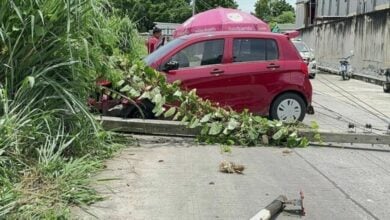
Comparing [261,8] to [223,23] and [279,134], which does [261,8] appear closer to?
[223,23]

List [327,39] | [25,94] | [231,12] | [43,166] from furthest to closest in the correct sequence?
[327,39], [231,12], [25,94], [43,166]

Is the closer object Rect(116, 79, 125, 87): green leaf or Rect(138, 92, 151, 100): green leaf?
Rect(116, 79, 125, 87): green leaf

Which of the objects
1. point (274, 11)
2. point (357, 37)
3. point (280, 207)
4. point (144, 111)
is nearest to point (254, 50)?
point (144, 111)

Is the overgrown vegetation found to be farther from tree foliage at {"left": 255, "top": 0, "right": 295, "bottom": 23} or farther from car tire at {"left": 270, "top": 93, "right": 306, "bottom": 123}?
car tire at {"left": 270, "top": 93, "right": 306, "bottom": 123}

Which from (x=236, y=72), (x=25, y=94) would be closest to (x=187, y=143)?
(x=236, y=72)

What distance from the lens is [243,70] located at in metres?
10.4

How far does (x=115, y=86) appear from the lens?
813 centimetres

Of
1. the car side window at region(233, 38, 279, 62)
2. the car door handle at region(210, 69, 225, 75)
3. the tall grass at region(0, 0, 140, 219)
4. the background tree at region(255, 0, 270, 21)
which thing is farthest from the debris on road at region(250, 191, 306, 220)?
the background tree at region(255, 0, 270, 21)

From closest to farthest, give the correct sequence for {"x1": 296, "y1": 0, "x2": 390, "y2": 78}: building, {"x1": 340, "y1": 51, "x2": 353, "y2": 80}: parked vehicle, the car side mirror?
the car side mirror, {"x1": 296, "y1": 0, "x2": 390, "y2": 78}: building, {"x1": 340, "y1": 51, "x2": 353, "y2": 80}: parked vehicle

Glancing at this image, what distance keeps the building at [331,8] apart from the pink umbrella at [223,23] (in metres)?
15.0

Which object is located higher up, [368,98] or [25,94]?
[25,94]

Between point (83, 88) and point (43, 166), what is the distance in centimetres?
144

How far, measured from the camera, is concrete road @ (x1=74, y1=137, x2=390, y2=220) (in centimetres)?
541

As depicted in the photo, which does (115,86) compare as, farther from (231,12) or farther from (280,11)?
(280,11)
